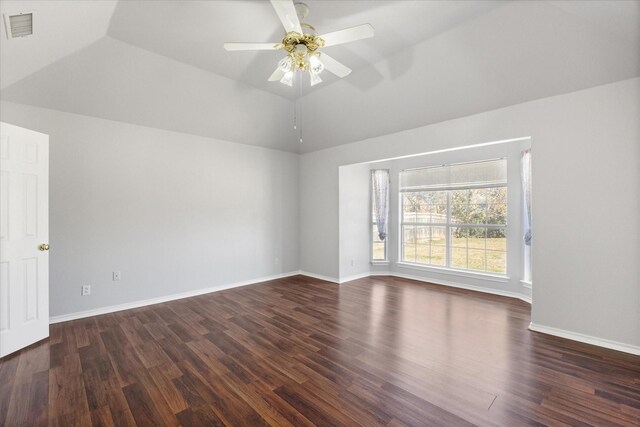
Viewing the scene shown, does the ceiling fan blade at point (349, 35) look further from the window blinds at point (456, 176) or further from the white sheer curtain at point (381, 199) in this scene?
the white sheer curtain at point (381, 199)

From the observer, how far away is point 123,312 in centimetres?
391

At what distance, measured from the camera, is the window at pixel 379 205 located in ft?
20.0

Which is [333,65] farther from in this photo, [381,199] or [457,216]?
[457,216]

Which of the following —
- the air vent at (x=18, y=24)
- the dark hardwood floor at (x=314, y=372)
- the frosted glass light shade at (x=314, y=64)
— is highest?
the air vent at (x=18, y=24)

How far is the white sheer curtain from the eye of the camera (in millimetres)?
6105

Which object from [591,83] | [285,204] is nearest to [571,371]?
[591,83]

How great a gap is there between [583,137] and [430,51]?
1.84 m

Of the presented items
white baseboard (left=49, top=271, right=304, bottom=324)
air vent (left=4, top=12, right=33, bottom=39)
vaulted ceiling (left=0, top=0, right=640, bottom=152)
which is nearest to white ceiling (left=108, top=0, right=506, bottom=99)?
vaulted ceiling (left=0, top=0, right=640, bottom=152)

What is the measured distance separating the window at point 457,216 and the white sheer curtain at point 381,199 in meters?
0.34

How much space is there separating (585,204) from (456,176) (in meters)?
2.50

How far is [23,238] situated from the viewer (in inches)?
114

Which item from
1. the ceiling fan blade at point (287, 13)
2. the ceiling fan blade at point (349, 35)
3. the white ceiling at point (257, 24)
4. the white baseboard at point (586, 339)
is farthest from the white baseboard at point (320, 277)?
the ceiling fan blade at point (287, 13)

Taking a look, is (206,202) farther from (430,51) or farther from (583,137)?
(583,137)

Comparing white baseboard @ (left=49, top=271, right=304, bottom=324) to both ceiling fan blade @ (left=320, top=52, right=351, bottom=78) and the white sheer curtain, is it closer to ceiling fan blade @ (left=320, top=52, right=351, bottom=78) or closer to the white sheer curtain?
the white sheer curtain
